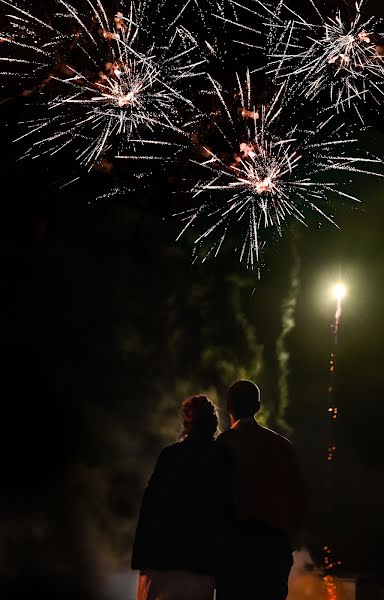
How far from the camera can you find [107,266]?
365 inches

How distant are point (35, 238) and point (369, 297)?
520 cm

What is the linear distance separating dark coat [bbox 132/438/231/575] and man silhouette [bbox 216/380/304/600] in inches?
3.3

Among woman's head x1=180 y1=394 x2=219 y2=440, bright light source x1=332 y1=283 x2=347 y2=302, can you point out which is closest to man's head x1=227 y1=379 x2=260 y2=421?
woman's head x1=180 y1=394 x2=219 y2=440

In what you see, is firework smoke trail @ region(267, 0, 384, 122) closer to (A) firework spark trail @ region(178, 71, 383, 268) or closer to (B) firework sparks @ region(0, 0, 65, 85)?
(A) firework spark trail @ region(178, 71, 383, 268)

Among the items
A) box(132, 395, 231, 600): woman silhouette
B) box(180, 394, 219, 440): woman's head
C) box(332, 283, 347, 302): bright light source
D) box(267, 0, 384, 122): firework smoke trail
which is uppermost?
box(332, 283, 347, 302): bright light source

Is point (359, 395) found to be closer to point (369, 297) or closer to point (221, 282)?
point (369, 297)

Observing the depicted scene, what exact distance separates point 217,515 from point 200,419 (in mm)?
451

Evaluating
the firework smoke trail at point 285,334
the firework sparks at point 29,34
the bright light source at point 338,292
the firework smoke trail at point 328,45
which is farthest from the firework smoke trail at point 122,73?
the bright light source at point 338,292

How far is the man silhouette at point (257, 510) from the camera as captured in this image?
11.7 ft

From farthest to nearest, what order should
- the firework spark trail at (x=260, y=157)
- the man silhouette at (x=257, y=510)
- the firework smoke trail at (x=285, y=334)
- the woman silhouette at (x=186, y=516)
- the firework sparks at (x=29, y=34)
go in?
the firework smoke trail at (x=285, y=334)
the firework spark trail at (x=260, y=157)
the firework sparks at (x=29, y=34)
the man silhouette at (x=257, y=510)
the woman silhouette at (x=186, y=516)

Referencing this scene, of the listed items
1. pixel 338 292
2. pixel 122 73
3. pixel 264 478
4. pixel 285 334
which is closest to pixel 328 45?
pixel 122 73

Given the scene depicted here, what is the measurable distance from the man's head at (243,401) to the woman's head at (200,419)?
0.18 m

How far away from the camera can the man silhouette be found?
356cm

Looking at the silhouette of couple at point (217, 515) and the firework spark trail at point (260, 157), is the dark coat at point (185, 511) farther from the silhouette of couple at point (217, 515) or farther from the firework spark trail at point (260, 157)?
the firework spark trail at point (260, 157)
